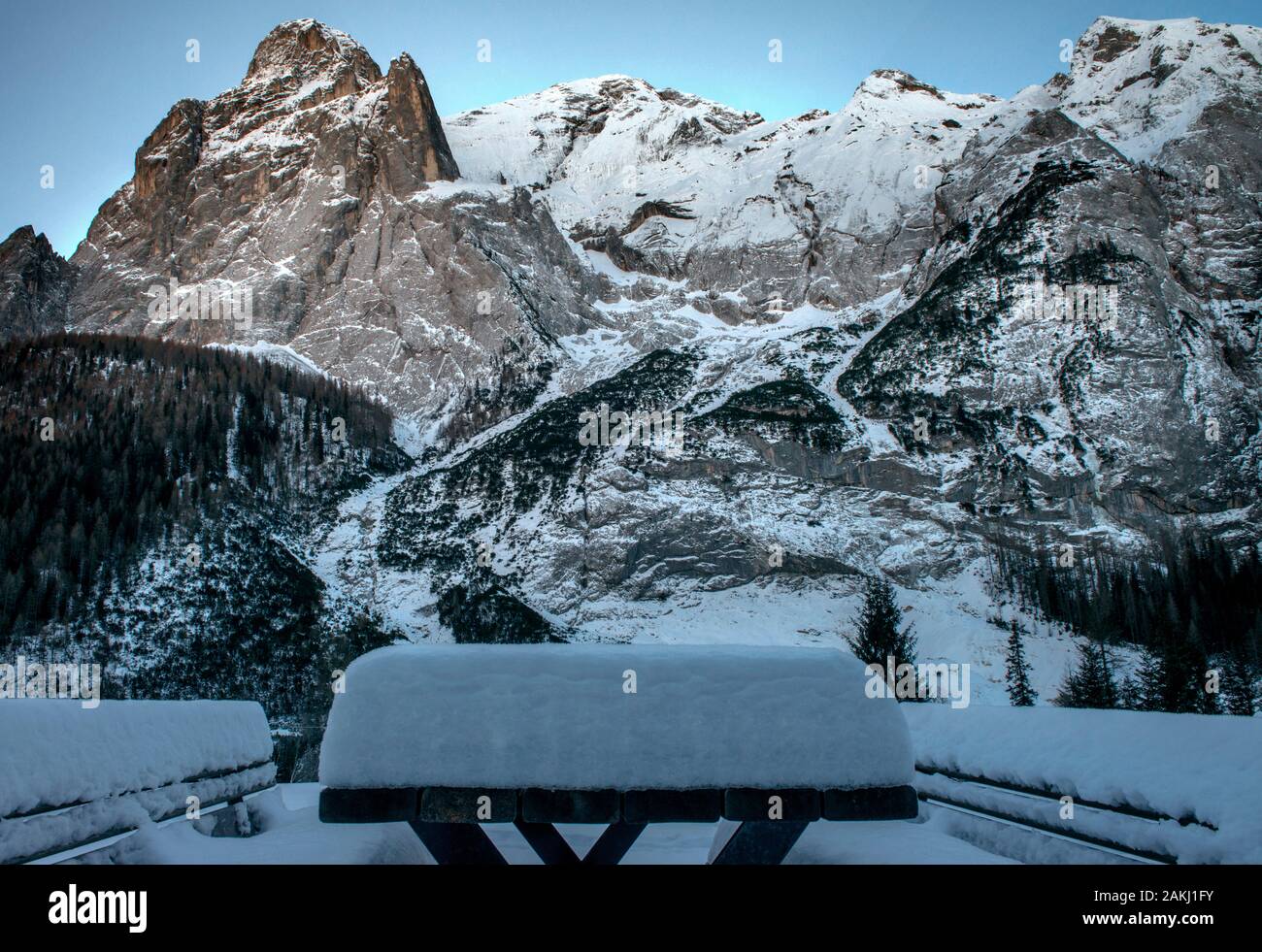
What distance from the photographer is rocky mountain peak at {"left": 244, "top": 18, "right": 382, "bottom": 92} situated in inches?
7160

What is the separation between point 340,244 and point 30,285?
67.8 meters

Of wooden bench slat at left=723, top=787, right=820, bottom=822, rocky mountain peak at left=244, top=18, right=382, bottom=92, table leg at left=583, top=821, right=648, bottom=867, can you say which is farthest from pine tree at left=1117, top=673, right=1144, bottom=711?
rocky mountain peak at left=244, top=18, right=382, bottom=92

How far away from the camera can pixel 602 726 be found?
325 centimetres

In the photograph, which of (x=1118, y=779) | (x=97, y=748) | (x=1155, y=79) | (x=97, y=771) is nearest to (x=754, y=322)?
(x=1155, y=79)

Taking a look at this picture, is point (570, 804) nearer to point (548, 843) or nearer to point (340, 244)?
point (548, 843)

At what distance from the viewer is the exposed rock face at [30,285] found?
6068 inches

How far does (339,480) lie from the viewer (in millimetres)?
108562

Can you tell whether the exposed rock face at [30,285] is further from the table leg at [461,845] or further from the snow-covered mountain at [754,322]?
the table leg at [461,845]

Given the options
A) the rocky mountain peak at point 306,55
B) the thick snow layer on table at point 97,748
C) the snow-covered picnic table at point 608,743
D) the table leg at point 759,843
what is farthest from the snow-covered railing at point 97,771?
the rocky mountain peak at point 306,55

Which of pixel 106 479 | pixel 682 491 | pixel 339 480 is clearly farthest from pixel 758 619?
pixel 106 479

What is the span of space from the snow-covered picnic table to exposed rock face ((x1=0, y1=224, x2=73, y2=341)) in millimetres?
187968

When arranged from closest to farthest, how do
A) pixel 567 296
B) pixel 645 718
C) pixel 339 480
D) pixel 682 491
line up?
pixel 645 718, pixel 682 491, pixel 339 480, pixel 567 296
